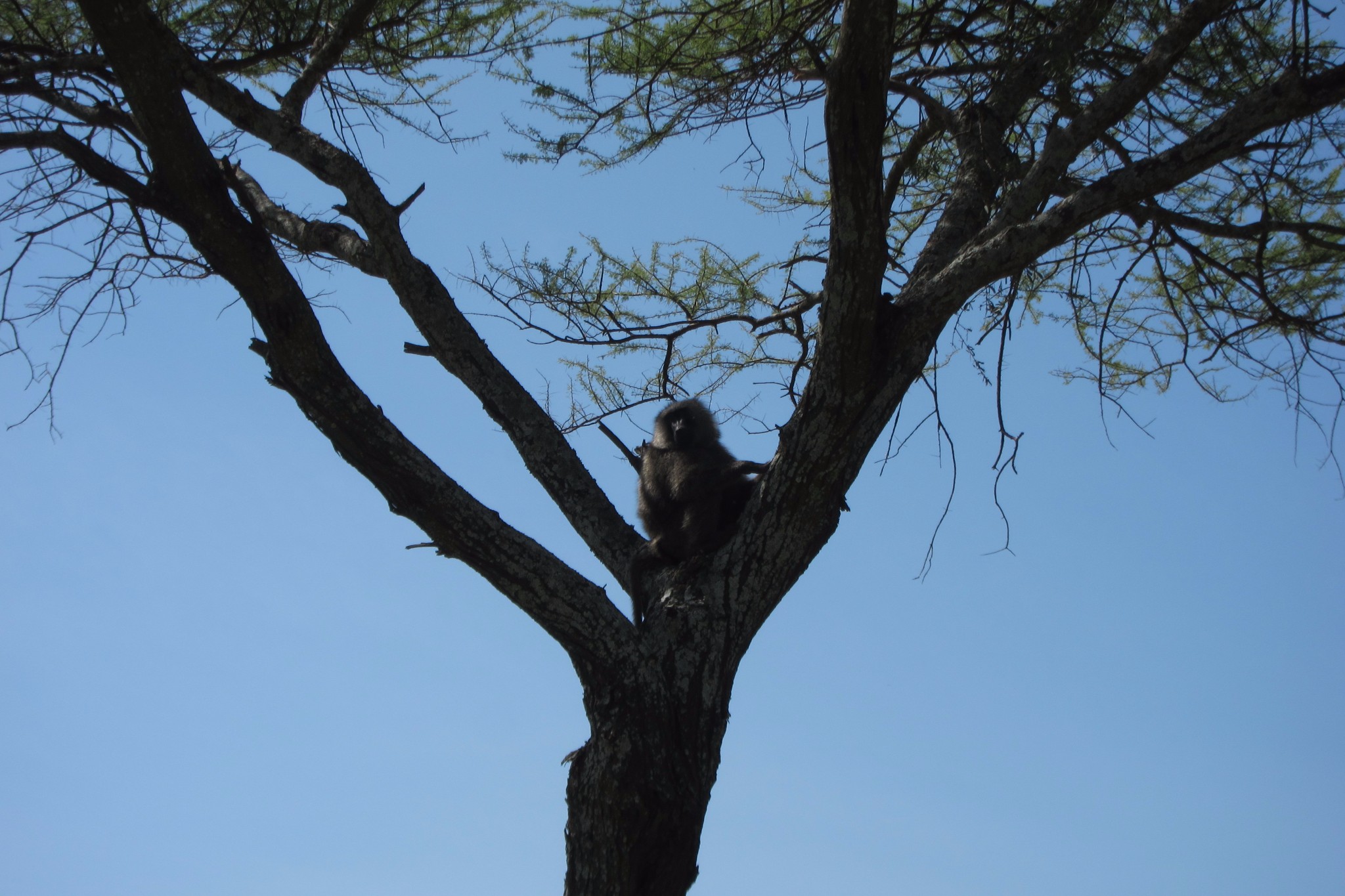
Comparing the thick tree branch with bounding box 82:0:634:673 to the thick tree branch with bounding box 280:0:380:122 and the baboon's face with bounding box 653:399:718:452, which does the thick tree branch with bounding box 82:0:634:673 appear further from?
the baboon's face with bounding box 653:399:718:452

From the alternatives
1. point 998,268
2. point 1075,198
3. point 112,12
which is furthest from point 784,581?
point 112,12

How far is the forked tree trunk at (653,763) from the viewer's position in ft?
10.5

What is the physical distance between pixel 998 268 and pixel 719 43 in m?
2.36

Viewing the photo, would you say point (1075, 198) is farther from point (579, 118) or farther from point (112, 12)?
point (112, 12)

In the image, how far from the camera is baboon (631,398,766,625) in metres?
4.10

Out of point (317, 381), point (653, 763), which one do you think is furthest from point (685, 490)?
point (317, 381)

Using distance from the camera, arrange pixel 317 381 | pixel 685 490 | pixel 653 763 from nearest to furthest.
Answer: pixel 653 763 < pixel 317 381 < pixel 685 490

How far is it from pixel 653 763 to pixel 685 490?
181cm

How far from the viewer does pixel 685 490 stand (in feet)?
16.0

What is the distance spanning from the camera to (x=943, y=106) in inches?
187

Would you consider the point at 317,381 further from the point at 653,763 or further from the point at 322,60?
the point at 322,60

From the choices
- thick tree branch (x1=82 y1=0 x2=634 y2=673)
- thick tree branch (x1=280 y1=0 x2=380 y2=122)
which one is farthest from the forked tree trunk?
thick tree branch (x1=280 y1=0 x2=380 y2=122)

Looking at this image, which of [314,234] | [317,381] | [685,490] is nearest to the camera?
[317,381]

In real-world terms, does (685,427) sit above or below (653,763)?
above
